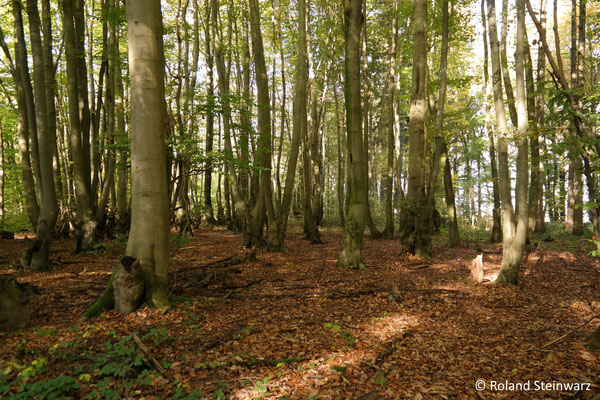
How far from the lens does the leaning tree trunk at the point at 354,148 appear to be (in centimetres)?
797

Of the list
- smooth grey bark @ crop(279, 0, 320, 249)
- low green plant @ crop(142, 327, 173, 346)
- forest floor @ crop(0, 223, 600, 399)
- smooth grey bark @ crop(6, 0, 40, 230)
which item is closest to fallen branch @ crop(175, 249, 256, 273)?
forest floor @ crop(0, 223, 600, 399)

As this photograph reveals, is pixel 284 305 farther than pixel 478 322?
Yes

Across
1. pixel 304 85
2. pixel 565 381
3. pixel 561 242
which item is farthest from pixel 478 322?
pixel 561 242

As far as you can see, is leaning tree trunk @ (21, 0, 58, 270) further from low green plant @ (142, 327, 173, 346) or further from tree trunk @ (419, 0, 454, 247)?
tree trunk @ (419, 0, 454, 247)

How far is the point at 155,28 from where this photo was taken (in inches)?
181

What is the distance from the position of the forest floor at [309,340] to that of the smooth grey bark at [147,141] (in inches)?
33.7

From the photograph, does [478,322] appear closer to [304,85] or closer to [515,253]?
[515,253]

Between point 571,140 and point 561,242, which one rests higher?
point 571,140

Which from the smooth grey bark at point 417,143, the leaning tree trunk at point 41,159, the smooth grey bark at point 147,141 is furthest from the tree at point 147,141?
the smooth grey bark at point 417,143

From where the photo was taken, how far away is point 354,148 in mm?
8062

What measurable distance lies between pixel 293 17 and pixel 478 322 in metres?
16.9

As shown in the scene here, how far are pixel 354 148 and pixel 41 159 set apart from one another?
7.41 m

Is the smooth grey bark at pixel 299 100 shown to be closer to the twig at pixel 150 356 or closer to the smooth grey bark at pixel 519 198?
the smooth grey bark at pixel 519 198

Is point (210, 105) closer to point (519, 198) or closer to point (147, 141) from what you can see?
point (147, 141)
